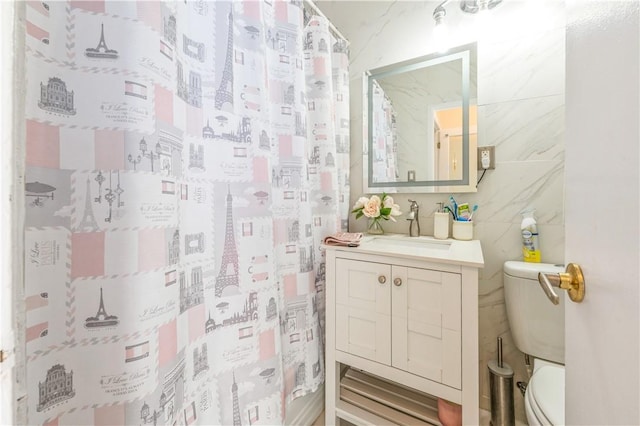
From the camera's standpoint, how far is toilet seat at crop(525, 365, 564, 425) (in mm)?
757

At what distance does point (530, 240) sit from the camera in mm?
1161

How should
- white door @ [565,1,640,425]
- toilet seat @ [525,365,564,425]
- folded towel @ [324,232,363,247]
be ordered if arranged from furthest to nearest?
folded towel @ [324,232,363,247] < toilet seat @ [525,365,564,425] < white door @ [565,1,640,425]

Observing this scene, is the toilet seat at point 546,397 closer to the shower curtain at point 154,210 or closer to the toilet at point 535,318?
the toilet at point 535,318

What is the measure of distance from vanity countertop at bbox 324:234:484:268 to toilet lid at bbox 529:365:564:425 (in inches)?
17.4

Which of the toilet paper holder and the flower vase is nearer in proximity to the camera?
the toilet paper holder

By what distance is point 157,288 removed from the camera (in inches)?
23.0

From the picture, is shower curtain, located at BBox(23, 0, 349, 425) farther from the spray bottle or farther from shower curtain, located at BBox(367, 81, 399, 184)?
the spray bottle

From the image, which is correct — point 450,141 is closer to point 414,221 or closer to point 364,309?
point 414,221

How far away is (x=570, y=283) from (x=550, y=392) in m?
0.67

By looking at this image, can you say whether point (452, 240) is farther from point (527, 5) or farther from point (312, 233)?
point (527, 5)

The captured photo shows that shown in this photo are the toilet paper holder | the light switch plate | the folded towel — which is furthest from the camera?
the light switch plate

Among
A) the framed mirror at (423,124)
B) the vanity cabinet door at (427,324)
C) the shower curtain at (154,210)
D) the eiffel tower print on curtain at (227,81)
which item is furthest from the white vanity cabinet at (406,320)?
the eiffel tower print on curtain at (227,81)

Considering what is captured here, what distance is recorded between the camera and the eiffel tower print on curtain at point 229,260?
0.85 meters

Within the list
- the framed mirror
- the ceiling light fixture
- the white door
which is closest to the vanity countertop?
the framed mirror
